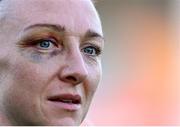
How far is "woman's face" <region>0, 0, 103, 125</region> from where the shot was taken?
1184 mm

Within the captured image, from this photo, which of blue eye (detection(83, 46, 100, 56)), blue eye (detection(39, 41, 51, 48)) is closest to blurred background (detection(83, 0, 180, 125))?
blue eye (detection(83, 46, 100, 56))

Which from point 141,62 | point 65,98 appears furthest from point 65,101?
point 141,62

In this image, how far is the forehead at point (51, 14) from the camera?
1238 mm

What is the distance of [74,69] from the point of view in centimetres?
120

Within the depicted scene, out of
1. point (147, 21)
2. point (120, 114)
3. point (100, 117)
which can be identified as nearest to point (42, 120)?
point (100, 117)

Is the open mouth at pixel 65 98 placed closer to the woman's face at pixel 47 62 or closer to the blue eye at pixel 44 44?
the woman's face at pixel 47 62

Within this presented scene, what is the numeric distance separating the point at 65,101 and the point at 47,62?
10cm

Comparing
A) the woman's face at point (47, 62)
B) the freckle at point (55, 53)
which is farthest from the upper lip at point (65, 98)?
the freckle at point (55, 53)

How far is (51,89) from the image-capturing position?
118 centimetres

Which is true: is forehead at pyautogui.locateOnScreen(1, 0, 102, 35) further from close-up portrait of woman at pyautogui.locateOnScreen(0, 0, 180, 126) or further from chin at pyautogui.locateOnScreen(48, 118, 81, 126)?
chin at pyautogui.locateOnScreen(48, 118, 81, 126)

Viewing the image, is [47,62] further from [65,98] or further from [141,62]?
[141,62]

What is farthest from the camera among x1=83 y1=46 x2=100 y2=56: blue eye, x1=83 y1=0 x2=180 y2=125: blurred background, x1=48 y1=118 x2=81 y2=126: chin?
x1=83 y1=0 x2=180 y2=125: blurred background

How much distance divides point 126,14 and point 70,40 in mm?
3381

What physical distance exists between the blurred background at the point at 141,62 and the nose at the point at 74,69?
114 inches
